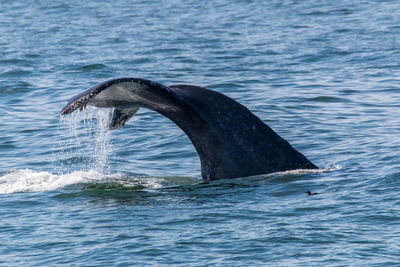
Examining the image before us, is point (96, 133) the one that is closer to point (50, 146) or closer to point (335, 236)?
point (50, 146)

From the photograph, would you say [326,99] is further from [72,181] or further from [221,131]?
[221,131]

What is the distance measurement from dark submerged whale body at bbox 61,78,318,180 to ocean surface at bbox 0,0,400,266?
21 cm

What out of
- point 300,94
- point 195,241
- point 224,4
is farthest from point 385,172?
point 224,4

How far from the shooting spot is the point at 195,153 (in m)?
13.0

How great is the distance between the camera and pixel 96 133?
50.3 ft

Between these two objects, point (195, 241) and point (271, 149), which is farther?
point (271, 149)

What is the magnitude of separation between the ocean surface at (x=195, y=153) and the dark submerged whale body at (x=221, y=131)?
0.21 meters

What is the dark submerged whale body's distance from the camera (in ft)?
29.8

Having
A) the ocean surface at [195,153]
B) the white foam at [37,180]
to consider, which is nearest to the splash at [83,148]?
the ocean surface at [195,153]

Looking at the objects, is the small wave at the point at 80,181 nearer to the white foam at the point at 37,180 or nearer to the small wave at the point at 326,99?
the white foam at the point at 37,180

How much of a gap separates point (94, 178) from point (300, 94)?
26.0 feet

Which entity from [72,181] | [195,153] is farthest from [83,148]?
[72,181]

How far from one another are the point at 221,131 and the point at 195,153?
12.6 feet

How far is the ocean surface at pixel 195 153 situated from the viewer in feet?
25.5
